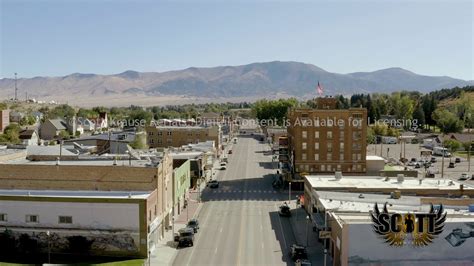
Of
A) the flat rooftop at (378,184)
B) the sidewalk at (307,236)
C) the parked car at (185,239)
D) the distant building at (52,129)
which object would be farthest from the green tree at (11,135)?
the flat rooftop at (378,184)

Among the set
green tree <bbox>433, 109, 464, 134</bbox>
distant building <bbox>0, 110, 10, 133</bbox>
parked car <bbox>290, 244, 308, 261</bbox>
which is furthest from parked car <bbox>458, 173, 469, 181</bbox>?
distant building <bbox>0, 110, 10, 133</bbox>

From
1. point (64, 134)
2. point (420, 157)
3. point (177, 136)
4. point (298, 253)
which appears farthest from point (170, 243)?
point (64, 134)

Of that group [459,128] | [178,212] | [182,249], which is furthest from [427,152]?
[182,249]

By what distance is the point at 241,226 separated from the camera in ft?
198

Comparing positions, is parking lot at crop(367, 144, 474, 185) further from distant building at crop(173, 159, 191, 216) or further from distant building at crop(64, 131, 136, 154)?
distant building at crop(64, 131, 136, 154)

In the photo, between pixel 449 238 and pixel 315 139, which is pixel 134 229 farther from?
pixel 315 139

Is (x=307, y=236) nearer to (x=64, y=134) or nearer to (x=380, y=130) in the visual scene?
(x=64, y=134)

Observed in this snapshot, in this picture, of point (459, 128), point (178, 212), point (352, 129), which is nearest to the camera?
point (178, 212)

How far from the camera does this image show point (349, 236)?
42.0m

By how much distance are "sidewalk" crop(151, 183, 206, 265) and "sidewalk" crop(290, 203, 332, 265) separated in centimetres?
1299

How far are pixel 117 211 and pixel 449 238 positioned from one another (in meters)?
29.1

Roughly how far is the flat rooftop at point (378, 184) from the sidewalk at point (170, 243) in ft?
53.2

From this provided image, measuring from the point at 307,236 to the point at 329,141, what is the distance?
36851 millimetres

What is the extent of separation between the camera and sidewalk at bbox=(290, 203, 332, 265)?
4819 centimetres
